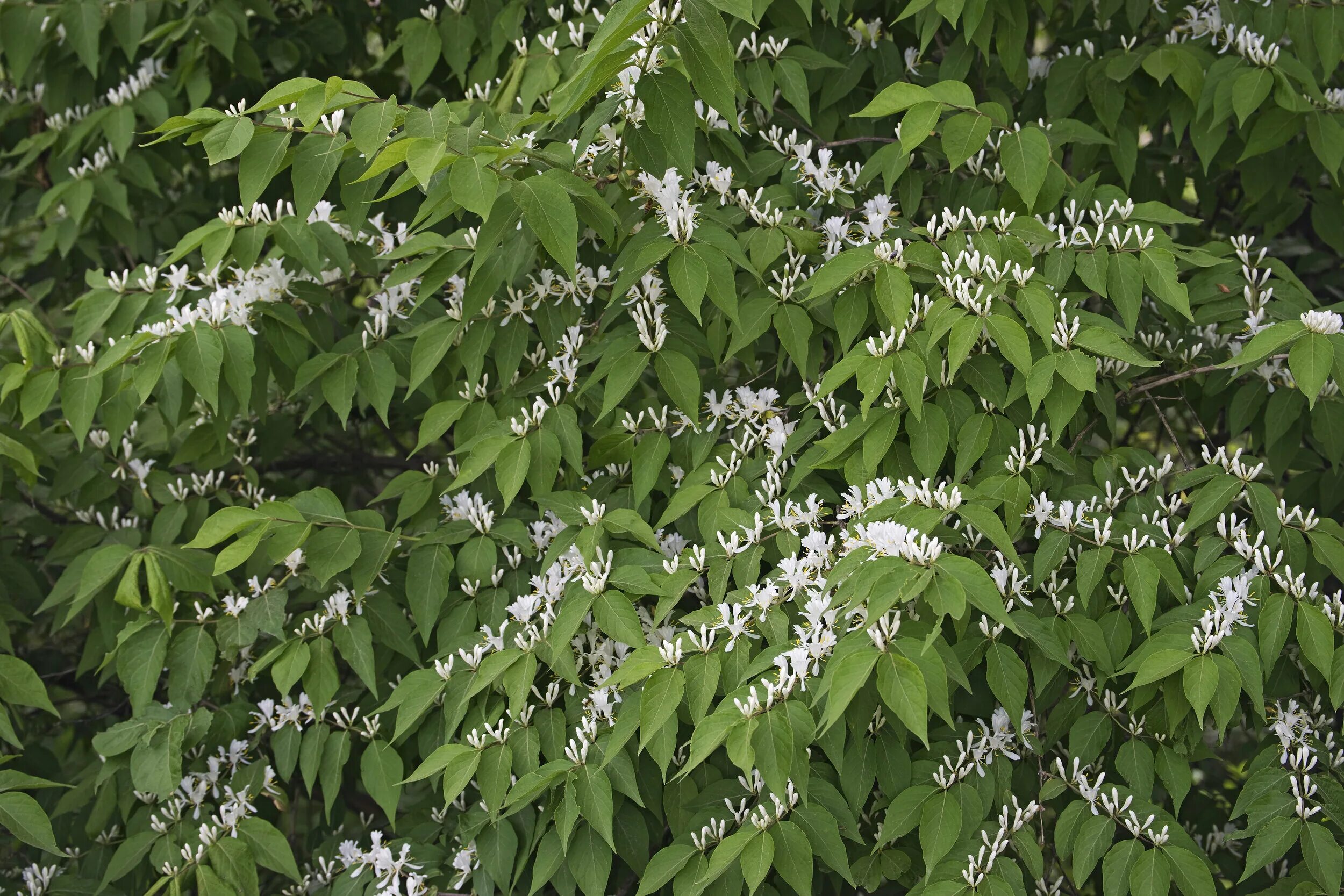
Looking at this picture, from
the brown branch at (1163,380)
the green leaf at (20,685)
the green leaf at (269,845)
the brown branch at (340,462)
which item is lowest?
the green leaf at (269,845)

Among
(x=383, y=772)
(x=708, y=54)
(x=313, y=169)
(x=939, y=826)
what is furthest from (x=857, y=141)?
(x=383, y=772)

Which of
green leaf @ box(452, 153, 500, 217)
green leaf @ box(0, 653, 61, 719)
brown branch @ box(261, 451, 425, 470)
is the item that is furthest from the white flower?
green leaf @ box(0, 653, 61, 719)

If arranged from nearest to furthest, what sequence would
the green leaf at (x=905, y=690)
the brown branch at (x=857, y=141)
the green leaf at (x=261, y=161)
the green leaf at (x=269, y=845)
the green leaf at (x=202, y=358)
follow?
1. the green leaf at (x=905, y=690)
2. the green leaf at (x=261, y=161)
3. the green leaf at (x=202, y=358)
4. the green leaf at (x=269, y=845)
5. the brown branch at (x=857, y=141)

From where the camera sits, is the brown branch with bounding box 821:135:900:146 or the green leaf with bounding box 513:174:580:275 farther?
the brown branch with bounding box 821:135:900:146

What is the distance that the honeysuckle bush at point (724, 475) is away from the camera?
2.16 m

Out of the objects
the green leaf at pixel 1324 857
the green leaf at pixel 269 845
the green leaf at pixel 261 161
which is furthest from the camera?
the green leaf at pixel 269 845

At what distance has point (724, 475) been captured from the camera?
8.26 ft

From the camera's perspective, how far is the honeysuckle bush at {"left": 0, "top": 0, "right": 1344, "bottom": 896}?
2160 mm

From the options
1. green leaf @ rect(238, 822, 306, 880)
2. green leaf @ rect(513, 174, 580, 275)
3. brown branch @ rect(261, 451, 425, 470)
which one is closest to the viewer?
green leaf @ rect(513, 174, 580, 275)

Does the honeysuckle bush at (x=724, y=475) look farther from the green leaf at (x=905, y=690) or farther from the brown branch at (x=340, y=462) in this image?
the brown branch at (x=340, y=462)

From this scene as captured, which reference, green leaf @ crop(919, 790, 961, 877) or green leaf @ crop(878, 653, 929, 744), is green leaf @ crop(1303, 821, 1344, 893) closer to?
green leaf @ crop(919, 790, 961, 877)

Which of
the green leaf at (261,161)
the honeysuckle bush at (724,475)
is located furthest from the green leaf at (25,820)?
the green leaf at (261,161)

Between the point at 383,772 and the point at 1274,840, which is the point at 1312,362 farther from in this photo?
the point at 383,772

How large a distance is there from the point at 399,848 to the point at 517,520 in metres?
0.84
